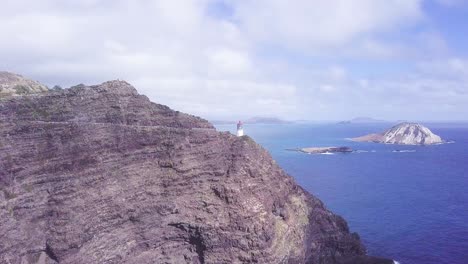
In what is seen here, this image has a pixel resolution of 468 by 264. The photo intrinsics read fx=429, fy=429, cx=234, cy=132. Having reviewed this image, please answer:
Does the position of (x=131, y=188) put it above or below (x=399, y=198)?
above

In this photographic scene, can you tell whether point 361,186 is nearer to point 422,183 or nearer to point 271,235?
point 422,183

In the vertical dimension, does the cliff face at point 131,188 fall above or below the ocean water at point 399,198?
above

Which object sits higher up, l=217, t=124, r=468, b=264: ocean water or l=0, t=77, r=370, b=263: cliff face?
l=0, t=77, r=370, b=263: cliff face

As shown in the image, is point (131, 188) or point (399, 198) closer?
point (131, 188)

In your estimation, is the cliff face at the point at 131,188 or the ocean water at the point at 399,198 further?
the ocean water at the point at 399,198

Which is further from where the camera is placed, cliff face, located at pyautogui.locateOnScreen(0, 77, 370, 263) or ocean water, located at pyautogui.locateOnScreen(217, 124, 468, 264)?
ocean water, located at pyautogui.locateOnScreen(217, 124, 468, 264)
